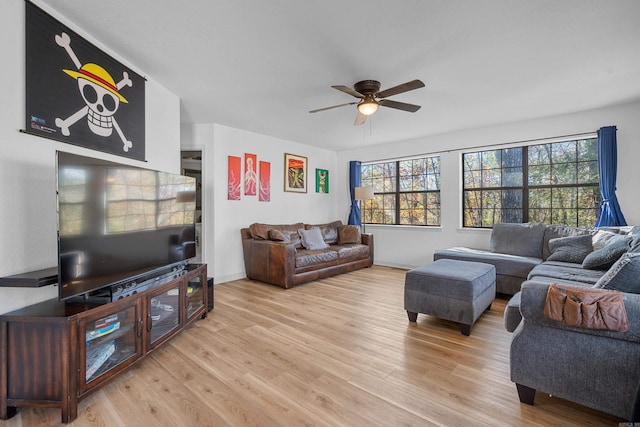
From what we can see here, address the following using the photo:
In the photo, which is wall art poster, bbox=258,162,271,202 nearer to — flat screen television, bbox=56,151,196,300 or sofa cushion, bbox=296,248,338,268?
sofa cushion, bbox=296,248,338,268

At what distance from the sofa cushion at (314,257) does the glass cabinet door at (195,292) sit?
5.13ft

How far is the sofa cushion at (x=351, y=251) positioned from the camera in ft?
16.4

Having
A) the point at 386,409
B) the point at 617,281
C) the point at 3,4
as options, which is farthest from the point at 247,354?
the point at 3,4

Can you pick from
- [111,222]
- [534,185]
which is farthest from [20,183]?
[534,185]

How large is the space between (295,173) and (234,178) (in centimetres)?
142

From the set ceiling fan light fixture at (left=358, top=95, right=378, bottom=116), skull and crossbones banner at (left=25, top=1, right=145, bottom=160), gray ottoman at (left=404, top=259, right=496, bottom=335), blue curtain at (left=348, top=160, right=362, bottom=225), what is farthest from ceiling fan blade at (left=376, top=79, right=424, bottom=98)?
blue curtain at (left=348, top=160, right=362, bottom=225)

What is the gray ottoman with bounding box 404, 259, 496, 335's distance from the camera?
259 centimetres

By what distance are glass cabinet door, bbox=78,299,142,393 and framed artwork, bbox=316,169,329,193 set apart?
465 cm

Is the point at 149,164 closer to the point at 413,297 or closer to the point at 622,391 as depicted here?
the point at 413,297

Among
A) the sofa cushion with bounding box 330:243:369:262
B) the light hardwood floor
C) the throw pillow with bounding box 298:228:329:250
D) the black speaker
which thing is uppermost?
the throw pillow with bounding box 298:228:329:250

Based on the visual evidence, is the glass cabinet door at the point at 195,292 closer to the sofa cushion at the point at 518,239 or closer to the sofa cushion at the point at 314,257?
the sofa cushion at the point at 314,257

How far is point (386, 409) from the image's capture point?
164 centimetres

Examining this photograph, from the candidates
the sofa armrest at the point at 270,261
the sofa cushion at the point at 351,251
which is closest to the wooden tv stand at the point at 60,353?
the sofa armrest at the point at 270,261

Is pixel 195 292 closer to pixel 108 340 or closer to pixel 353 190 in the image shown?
pixel 108 340
